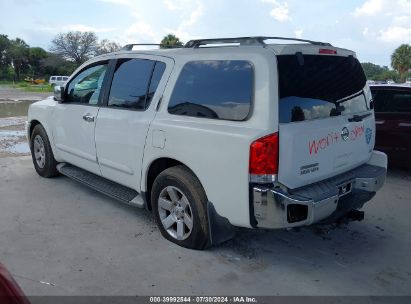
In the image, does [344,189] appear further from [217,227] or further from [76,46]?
[76,46]

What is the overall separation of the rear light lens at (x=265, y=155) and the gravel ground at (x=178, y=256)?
960 millimetres

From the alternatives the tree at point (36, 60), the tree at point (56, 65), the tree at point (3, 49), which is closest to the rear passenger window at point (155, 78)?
the tree at point (56, 65)

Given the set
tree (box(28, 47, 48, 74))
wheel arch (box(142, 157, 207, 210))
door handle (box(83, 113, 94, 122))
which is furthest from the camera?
tree (box(28, 47, 48, 74))

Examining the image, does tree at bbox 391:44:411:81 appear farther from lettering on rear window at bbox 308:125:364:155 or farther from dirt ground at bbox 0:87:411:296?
lettering on rear window at bbox 308:125:364:155

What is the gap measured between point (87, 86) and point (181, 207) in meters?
2.24

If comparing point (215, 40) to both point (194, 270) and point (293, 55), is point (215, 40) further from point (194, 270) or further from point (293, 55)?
point (194, 270)

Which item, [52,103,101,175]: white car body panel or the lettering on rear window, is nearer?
the lettering on rear window

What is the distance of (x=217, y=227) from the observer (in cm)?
363

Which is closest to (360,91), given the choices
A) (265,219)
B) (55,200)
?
(265,219)

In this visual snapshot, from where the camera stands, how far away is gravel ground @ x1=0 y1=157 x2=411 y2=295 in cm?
334

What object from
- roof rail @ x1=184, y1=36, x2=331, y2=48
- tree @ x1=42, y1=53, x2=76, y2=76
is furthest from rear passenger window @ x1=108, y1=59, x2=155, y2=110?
tree @ x1=42, y1=53, x2=76, y2=76

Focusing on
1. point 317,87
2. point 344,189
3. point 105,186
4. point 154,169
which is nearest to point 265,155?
point 317,87

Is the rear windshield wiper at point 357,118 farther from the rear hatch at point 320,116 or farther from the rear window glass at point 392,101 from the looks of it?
the rear window glass at point 392,101

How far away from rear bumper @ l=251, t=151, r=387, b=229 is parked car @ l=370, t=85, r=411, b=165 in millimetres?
3118
